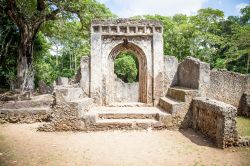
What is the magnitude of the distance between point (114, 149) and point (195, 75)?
214 inches

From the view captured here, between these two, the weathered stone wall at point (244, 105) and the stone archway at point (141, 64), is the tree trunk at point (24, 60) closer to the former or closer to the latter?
the stone archway at point (141, 64)

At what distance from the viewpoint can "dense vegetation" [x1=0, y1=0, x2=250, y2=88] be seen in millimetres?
17828

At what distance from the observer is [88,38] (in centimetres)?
2616

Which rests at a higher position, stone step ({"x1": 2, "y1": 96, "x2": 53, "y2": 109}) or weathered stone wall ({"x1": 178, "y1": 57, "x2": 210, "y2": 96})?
weathered stone wall ({"x1": 178, "y1": 57, "x2": 210, "y2": 96})

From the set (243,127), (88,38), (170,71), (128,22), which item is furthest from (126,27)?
(88,38)

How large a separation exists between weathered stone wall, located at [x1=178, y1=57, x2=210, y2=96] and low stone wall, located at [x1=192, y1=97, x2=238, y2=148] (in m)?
1.47

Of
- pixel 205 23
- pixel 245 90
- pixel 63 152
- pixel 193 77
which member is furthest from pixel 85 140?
pixel 205 23

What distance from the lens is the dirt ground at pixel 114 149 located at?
20.2 ft

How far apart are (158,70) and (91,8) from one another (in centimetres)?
808

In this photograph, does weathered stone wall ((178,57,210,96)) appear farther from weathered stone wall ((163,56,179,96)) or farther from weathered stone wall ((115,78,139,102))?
weathered stone wall ((115,78,139,102))

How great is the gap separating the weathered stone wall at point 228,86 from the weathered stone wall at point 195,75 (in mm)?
1703

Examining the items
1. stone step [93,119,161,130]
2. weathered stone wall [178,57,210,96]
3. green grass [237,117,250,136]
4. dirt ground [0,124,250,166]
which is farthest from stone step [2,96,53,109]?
green grass [237,117,250,136]

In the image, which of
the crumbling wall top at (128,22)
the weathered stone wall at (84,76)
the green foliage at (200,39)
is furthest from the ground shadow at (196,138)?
the green foliage at (200,39)

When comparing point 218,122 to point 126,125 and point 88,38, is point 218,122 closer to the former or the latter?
point 126,125
